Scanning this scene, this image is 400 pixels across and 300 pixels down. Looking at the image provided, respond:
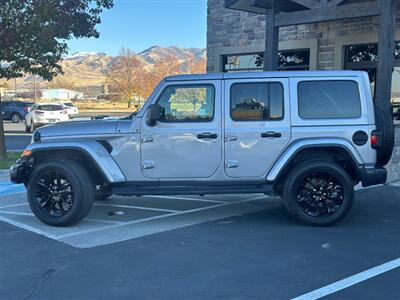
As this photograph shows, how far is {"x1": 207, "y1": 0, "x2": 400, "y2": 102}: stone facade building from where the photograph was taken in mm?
12320

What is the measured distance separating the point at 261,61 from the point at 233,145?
8793mm

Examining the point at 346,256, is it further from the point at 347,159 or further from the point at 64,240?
the point at 64,240

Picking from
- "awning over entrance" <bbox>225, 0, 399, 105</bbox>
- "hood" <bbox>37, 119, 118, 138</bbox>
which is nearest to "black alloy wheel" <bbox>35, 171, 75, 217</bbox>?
"hood" <bbox>37, 119, 118, 138</bbox>

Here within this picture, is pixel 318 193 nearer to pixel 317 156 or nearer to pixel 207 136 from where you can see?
pixel 317 156

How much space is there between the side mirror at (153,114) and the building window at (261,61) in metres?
8.16

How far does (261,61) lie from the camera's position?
48.3 ft

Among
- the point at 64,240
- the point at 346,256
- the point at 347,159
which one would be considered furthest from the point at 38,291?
the point at 347,159

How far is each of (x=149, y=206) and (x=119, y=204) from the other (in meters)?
0.53

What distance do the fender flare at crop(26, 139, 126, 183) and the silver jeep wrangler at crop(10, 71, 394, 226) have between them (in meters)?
0.01

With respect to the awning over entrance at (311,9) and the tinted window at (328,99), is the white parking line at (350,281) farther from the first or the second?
the awning over entrance at (311,9)

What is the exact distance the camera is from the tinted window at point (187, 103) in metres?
6.50

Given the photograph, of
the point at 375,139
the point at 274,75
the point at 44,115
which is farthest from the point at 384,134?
the point at 44,115

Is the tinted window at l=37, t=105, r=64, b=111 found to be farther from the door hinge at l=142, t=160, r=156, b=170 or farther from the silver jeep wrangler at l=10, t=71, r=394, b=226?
the door hinge at l=142, t=160, r=156, b=170

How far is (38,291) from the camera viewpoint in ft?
14.2
